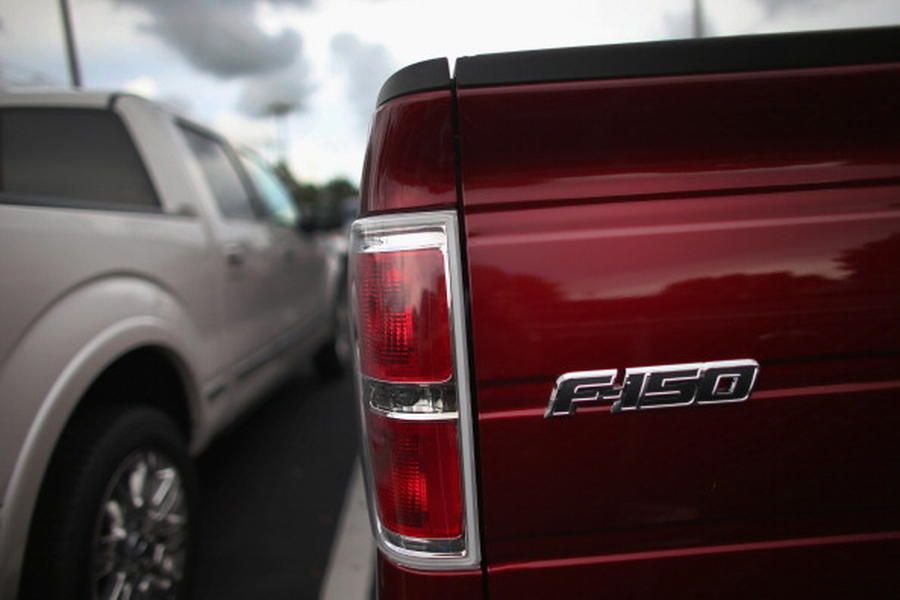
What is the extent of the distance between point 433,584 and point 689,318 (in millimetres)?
607

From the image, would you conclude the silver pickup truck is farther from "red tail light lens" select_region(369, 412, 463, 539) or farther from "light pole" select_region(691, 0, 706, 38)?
"light pole" select_region(691, 0, 706, 38)

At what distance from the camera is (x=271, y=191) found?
4.18 metres

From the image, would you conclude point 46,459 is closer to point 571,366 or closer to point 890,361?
point 571,366

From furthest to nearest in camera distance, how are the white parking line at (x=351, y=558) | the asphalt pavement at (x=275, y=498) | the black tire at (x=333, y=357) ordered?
the black tire at (x=333, y=357) < the asphalt pavement at (x=275, y=498) < the white parking line at (x=351, y=558)

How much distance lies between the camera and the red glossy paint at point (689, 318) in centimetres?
90

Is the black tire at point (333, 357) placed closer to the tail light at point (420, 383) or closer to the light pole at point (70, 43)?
the tail light at point (420, 383)

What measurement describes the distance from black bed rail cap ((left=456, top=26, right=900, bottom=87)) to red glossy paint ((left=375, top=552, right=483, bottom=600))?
82 cm

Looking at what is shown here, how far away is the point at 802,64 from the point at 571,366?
0.65 m

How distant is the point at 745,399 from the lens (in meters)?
0.91

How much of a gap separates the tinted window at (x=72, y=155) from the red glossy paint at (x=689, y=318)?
2.01 meters

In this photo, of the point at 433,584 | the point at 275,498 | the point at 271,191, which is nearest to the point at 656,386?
the point at 433,584

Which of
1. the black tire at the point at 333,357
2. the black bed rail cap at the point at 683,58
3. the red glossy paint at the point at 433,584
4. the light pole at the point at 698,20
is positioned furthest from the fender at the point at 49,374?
the black tire at the point at 333,357

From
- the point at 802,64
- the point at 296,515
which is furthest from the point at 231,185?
the point at 802,64

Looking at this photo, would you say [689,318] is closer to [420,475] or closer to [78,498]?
[420,475]
